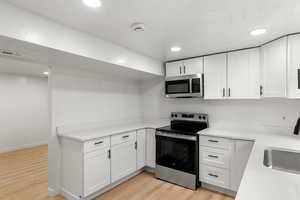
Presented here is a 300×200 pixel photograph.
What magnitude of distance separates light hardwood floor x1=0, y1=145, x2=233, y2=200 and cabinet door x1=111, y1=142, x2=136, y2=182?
0.21 meters

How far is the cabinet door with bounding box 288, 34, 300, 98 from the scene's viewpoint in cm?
189

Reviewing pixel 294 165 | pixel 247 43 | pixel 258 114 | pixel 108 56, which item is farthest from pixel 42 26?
pixel 258 114

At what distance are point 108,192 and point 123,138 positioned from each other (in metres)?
0.84

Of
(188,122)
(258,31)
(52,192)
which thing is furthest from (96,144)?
(258,31)

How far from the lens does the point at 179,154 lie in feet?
8.64

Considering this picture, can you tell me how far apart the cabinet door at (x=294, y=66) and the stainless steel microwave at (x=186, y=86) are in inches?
46.3

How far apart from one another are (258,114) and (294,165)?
1.22 meters

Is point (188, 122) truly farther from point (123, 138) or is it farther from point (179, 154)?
point (123, 138)

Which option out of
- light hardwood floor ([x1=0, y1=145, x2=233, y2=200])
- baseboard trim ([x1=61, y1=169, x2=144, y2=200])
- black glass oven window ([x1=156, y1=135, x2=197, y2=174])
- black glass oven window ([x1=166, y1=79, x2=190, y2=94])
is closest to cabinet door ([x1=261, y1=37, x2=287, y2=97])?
black glass oven window ([x1=166, y1=79, x2=190, y2=94])

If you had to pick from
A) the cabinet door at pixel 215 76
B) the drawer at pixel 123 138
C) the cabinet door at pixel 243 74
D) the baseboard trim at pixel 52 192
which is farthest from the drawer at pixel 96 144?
the cabinet door at pixel 243 74

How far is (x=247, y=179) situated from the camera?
0.96 m

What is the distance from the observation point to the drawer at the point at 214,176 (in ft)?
7.61

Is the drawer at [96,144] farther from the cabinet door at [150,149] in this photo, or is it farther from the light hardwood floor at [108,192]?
the cabinet door at [150,149]

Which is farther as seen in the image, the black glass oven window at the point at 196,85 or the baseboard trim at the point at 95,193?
the black glass oven window at the point at 196,85
